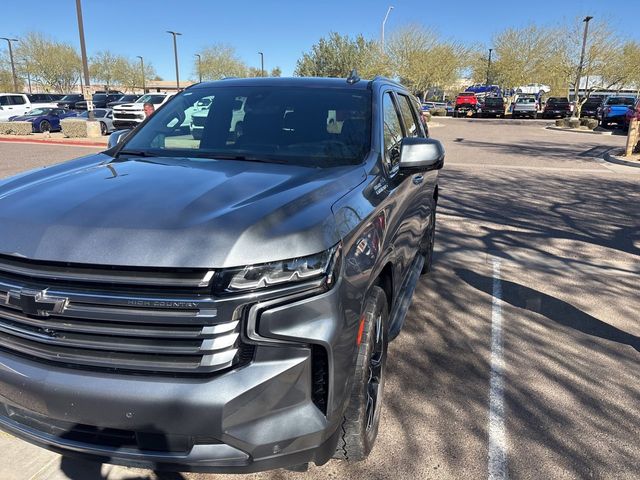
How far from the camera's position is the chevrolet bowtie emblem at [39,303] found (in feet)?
6.23

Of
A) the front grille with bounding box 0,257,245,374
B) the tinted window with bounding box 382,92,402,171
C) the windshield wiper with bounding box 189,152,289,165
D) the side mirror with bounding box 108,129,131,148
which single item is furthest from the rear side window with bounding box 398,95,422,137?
the front grille with bounding box 0,257,245,374

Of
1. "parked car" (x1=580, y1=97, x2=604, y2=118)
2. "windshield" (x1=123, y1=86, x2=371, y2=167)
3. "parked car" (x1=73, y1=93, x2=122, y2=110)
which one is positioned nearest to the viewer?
"windshield" (x1=123, y1=86, x2=371, y2=167)

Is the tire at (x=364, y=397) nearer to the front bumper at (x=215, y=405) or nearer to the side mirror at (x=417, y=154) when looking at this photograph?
the front bumper at (x=215, y=405)

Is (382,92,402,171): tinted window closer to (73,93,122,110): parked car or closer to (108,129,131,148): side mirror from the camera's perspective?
(108,129,131,148): side mirror

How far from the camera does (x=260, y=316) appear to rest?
186 centimetres

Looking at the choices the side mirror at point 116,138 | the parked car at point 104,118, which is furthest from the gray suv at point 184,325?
the parked car at point 104,118

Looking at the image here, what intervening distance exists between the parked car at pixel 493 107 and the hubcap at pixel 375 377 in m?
43.6

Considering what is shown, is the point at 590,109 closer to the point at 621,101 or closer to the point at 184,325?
the point at 621,101

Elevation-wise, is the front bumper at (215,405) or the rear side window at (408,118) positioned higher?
the rear side window at (408,118)

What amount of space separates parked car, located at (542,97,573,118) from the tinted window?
39661mm

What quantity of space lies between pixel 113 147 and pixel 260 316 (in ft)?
7.37

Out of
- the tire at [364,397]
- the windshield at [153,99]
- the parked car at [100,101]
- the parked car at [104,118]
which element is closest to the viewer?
the tire at [364,397]

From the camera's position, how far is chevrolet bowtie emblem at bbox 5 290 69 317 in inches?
74.7

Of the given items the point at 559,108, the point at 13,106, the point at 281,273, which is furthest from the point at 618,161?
the point at 13,106
